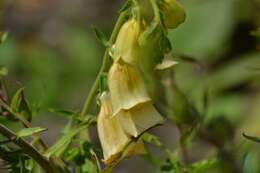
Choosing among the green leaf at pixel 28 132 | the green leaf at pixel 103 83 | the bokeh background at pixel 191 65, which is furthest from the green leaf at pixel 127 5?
the bokeh background at pixel 191 65

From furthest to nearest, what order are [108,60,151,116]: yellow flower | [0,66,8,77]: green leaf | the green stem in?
[0,66,8,77]: green leaf
[108,60,151,116]: yellow flower
the green stem

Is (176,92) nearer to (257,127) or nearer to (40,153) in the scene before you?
(40,153)

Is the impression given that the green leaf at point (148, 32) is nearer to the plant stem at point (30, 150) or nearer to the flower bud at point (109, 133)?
the flower bud at point (109, 133)

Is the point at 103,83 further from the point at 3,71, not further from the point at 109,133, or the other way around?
the point at 3,71

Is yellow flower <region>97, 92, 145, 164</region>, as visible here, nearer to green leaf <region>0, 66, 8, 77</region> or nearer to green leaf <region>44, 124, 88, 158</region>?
green leaf <region>44, 124, 88, 158</region>

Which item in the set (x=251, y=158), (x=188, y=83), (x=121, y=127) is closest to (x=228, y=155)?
(x=251, y=158)

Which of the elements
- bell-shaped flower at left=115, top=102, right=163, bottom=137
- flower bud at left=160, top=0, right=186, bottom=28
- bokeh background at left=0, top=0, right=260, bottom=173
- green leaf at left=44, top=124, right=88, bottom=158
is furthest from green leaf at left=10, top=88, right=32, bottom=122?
bokeh background at left=0, top=0, right=260, bottom=173
